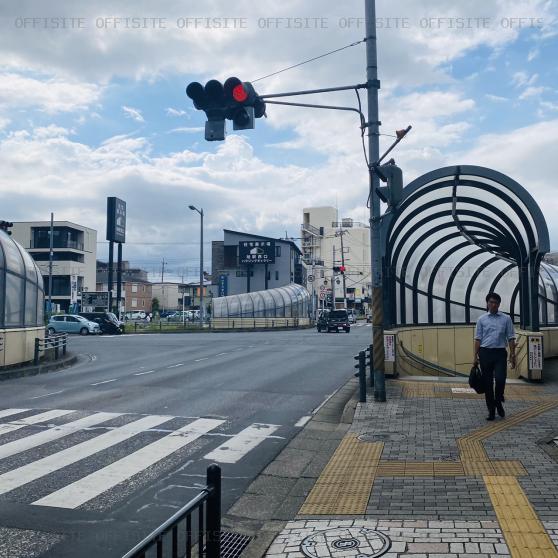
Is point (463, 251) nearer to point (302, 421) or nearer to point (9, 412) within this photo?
point (302, 421)

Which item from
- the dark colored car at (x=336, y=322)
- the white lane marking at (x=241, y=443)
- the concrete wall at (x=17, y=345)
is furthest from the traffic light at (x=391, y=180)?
the dark colored car at (x=336, y=322)

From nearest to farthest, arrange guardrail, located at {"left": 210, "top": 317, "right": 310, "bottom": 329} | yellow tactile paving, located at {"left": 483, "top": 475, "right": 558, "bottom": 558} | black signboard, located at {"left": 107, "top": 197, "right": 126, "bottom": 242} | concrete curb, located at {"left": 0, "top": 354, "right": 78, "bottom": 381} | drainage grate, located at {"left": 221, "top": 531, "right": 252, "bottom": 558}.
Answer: yellow tactile paving, located at {"left": 483, "top": 475, "right": 558, "bottom": 558} → drainage grate, located at {"left": 221, "top": 531, "right": 252, "bottom": 558} → concrete curb, located at {"left": 0, "top": 354, "right": 78, "bottom": 381} → black signboard, located at {"left": 107, "top": 197, "right": 126, "bottom": 242} → guardrail, located at {"left": 210, "top": 317, "right": 310, "bottom": 329}

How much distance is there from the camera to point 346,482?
6.18 m

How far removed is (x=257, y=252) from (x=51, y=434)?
74075 millimetres

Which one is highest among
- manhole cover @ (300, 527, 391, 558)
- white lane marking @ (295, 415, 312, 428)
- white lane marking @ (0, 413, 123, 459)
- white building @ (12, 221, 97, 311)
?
white building @ (12, 221, 97, 311)

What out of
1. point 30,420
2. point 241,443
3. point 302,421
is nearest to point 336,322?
point 302,421

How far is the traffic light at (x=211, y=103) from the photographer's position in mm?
9203

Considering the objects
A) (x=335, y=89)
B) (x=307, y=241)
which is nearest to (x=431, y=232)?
(x=335, y=89)

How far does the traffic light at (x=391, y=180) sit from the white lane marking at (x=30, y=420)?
22.7 ft

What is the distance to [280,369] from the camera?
18031 mm

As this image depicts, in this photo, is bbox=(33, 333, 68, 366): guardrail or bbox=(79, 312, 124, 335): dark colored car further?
bbox=(79, 312, 124, 335): dark colored car

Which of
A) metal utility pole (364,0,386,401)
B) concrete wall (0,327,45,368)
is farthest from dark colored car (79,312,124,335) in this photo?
metal utility pole (364,0,386,401)

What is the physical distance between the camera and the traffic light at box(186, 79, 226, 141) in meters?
9.20

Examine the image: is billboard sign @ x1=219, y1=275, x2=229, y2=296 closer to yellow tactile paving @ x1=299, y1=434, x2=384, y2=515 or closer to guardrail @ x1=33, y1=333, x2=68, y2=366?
guardrail @ x1=33, y1=333, x2=68, y2=366
